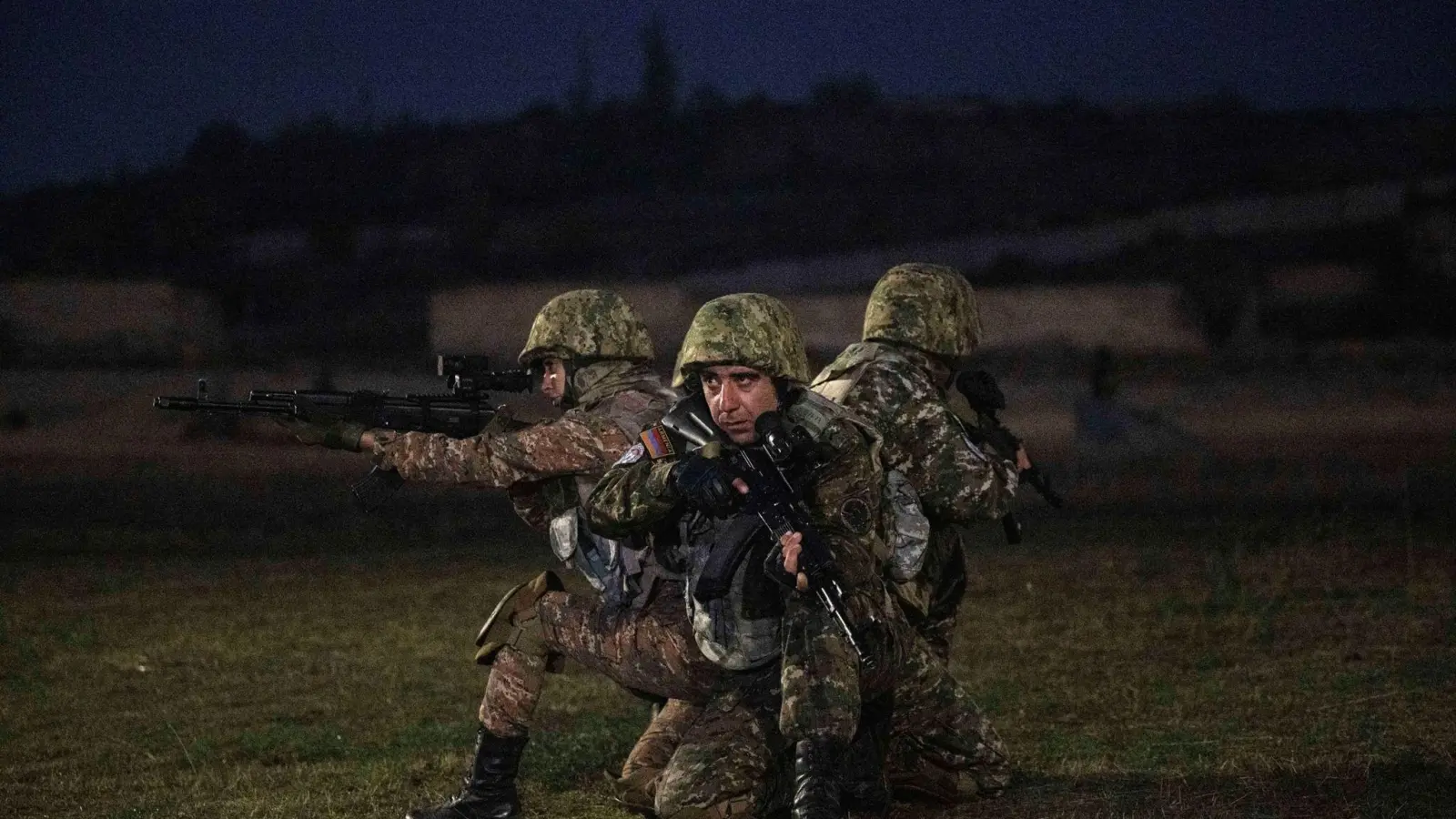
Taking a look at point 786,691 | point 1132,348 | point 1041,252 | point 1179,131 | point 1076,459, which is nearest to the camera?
point 786,691

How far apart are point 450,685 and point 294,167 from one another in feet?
116

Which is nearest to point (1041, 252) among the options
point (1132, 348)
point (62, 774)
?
point (1132, 348)

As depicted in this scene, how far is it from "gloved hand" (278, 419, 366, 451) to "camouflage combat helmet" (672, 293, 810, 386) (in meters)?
1.80

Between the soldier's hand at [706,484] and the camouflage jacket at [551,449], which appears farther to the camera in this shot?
the camouflage jacket at [551,449]

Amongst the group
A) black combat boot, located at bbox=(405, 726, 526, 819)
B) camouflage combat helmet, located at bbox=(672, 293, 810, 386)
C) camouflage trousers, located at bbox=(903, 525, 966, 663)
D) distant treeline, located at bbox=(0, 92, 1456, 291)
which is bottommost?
black combat boot, located at bbox=(405, 726, 526, 819)

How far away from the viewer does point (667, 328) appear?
3400 centimetres

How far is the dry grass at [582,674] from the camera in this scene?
8586 mm

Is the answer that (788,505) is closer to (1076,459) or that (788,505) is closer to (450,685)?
(450,685)

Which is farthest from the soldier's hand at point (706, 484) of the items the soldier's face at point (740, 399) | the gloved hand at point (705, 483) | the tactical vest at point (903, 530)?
the tactical vest at point (903, 530)

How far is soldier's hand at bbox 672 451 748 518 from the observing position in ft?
22.4

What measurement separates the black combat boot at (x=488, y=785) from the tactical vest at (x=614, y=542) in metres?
0.69

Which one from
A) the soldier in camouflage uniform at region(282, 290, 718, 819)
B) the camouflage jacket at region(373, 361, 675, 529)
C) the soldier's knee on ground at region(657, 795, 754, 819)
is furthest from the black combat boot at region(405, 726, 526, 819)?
the camouflage jacket at region(373, 361, 675, 529)

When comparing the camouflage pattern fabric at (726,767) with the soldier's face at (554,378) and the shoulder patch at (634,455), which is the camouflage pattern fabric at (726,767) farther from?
the soldier's face at (554,378)

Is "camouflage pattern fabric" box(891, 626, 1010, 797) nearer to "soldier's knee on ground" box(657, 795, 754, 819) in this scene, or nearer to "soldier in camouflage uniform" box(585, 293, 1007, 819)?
"soldier in camouflage uniform" box(585, 293, 1007, 819)
